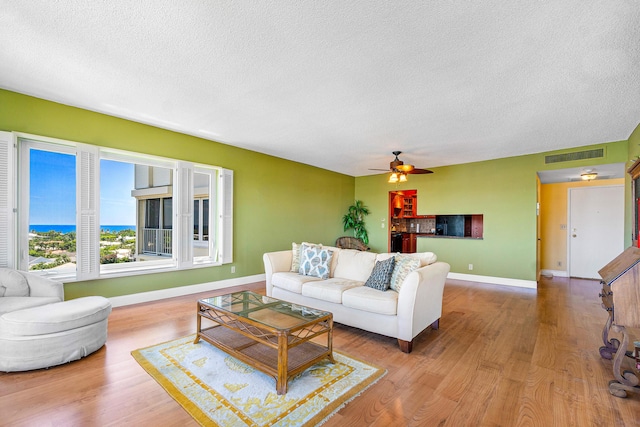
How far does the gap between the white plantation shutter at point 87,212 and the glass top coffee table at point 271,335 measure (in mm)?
2001

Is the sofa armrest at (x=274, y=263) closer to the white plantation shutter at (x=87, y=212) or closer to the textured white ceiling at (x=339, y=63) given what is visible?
the textured white ceiling at (x=339, y=63)

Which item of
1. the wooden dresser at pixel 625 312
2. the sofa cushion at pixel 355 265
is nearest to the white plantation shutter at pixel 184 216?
the sofa cushion at pixel 355 265

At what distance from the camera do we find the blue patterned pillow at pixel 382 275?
10.3 feet

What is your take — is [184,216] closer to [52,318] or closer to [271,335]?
[52,318]

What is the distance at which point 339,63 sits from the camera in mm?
2516

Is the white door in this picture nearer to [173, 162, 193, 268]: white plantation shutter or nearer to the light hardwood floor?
the light hardwood floor

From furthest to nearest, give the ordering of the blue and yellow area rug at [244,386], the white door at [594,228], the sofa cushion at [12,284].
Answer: the white door at [594,228] < the sofa cushion at [12,284] < the blue and yellow area rug at [244,386]

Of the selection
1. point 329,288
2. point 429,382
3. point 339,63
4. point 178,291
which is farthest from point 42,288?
point 429,382

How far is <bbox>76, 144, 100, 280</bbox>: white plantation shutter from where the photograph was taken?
361 cm

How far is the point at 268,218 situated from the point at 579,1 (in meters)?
5.18

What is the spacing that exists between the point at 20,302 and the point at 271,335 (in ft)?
7.60

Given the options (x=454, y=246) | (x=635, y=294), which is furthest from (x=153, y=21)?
(x=454, y=246)

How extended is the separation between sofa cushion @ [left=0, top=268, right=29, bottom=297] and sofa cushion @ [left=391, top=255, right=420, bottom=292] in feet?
12.3

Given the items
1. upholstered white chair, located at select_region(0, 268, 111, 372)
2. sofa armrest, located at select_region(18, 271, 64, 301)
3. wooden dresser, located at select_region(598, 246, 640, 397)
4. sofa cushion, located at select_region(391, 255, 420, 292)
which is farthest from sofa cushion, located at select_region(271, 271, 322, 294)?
wooden dresser, located at select_region(598, 246, 640, 397)
